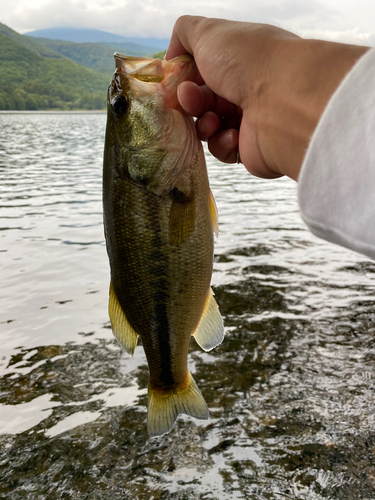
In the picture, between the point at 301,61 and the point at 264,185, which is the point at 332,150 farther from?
the point at 264,185

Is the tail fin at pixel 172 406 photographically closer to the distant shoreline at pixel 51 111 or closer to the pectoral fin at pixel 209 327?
the pectoral fin at pixel 209 327

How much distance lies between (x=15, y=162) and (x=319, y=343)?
24.9 m

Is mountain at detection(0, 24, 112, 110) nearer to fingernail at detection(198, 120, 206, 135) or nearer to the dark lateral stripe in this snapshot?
fingernail at detection(198, 120, 206, 135)

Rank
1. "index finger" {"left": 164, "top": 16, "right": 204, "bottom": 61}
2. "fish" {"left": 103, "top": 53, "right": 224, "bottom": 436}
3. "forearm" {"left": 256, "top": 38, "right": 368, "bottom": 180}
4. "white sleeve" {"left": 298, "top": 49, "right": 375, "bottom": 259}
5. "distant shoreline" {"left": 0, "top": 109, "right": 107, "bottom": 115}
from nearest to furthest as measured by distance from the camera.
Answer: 1. "white sleeve" {"left": 298, "top": 49, "right": 375, "bottom": 259}
2. "forearm" {"left": 256, "top": 38, "right": 368, "bottom": 180}
3. "fish" {"left": 103, "top": 53, "right": 224, "bottom": 436}
4. "index finger" {"left": 164, "top": 16, "right": 204, "bottom": 61}
5. "distant shoreline" {"left": 0, "top": 109, "right": 107, "bottom": 115}

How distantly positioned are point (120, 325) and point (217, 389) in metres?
3.04

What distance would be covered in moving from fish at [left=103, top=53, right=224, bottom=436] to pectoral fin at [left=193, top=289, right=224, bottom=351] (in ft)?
0.65

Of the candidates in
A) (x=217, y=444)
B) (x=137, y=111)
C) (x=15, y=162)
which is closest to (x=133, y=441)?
(x=217, y=444)

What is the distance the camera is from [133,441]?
15.7ft

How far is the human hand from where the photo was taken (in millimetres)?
1722

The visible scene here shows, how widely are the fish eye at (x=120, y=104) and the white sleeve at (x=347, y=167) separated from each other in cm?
139

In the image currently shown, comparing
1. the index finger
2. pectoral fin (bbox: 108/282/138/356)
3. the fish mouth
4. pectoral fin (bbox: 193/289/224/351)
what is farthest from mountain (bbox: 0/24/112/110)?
pectoral fin (bbox: 193/289/224/351)

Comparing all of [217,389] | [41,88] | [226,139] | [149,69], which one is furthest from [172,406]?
[41,88]

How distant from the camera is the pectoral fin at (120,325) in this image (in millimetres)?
2832

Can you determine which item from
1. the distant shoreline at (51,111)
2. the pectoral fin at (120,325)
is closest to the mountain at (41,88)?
the distant shoreline at (51,111)
